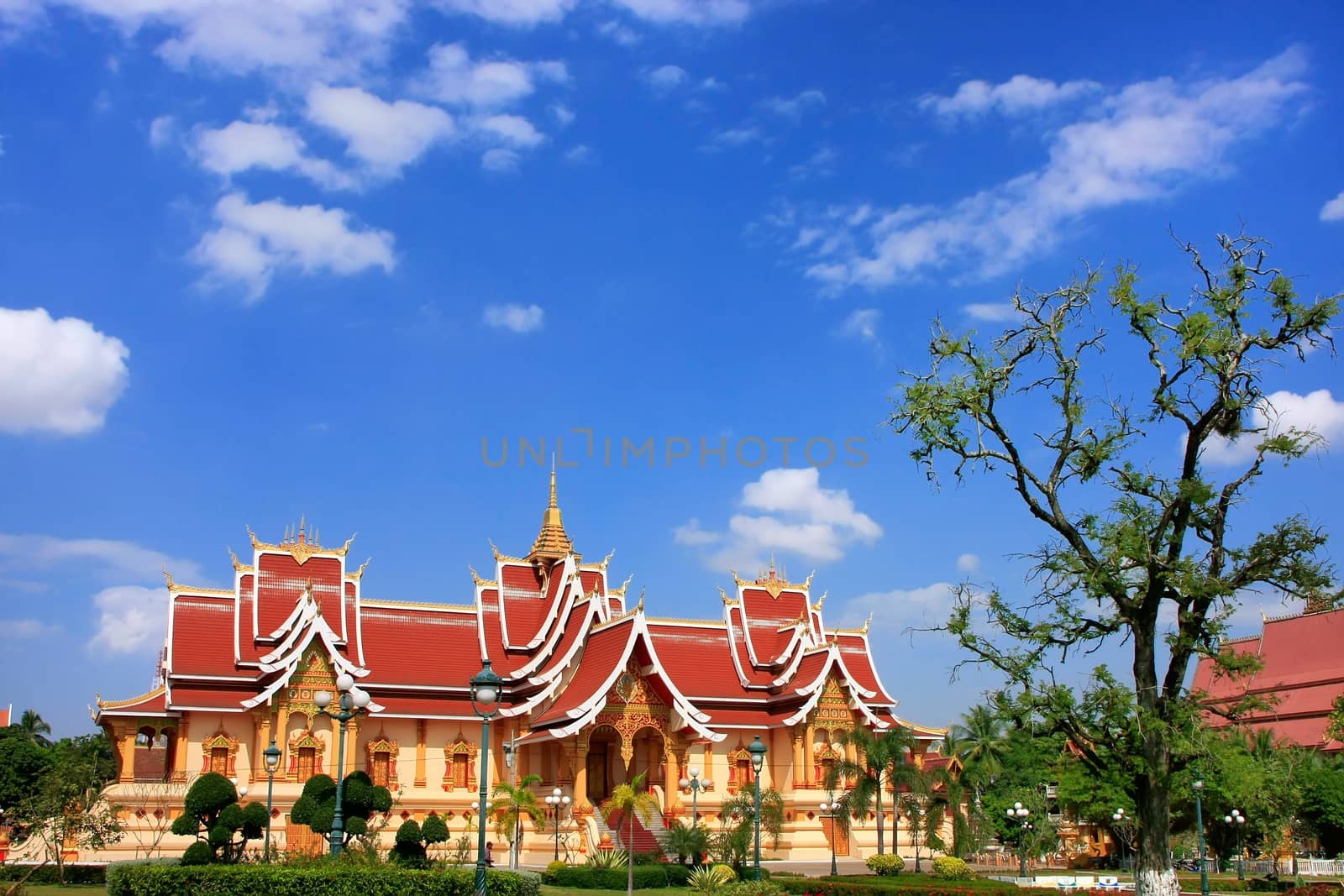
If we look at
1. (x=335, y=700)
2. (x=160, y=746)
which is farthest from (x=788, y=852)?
(x=160, y=746)

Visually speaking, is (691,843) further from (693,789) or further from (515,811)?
(515,811)

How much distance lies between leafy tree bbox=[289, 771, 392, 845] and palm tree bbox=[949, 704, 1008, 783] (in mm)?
22765

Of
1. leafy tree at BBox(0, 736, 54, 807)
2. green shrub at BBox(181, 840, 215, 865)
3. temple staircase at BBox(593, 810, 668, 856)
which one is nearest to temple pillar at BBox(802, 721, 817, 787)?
temple staircase at BBox(593, 810, 668, 856)

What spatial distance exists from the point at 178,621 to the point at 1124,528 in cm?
2689

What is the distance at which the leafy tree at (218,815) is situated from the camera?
21.2 metres

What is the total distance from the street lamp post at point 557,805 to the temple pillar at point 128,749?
35.9 ft

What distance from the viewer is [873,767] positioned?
29969mm

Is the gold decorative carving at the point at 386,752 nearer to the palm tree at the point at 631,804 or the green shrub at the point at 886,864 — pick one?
the palm tree at the point at 631,804

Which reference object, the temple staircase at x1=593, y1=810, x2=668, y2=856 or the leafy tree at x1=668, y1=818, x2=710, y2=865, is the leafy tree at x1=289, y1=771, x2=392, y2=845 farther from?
the temple staircase at x1=593, y1=810, x2=668, y2=856

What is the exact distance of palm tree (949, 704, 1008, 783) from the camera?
41719mm

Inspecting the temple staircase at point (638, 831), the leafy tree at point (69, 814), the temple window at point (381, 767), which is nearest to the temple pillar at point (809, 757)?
the temple staircase at point (638, 831)

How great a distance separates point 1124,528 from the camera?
1542 centimetres

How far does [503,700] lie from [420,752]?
307 centimetres

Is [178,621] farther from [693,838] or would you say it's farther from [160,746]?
[160,746]
